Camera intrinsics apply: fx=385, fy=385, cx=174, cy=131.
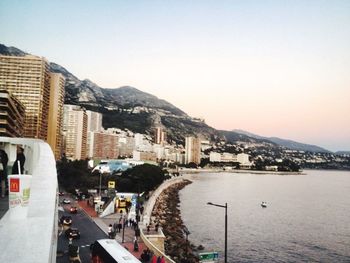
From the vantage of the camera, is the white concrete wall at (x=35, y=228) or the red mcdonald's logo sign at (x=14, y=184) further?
the red mcdonald's logo sign at (x=14, y=184)

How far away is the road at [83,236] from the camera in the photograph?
18778 mm

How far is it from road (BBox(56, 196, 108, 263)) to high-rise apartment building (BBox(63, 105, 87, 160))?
114249mm

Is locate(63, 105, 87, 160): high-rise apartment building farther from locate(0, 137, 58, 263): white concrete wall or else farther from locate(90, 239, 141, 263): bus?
locate(0, 137, 58, 263): white concrete wall

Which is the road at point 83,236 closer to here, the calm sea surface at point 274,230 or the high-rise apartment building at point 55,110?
the calm sea surface at point 274,230

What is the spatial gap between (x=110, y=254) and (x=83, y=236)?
10.5 meters

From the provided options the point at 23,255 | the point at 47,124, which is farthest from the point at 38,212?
the point at 47,124

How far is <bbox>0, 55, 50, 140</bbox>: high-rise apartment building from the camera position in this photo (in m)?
102

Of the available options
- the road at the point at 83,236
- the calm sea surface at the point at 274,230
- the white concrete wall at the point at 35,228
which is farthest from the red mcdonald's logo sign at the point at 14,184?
the calm sea surface at the point at 274,230

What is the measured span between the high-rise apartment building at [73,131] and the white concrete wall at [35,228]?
140562 mm

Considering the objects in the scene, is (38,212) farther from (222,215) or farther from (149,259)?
(222,215)

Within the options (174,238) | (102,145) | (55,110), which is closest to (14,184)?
(174,238)

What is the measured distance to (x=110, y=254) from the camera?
45.8 ft

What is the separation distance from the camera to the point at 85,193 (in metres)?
47.7

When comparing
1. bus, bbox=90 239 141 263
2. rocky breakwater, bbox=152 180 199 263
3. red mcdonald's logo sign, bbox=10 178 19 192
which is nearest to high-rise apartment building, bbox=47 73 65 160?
rocky breakwater, bbox=152 180 199 263
